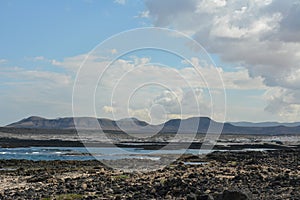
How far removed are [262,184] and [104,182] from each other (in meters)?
9.64

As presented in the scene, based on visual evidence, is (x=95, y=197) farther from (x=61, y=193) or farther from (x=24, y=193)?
(x=24, y=193)

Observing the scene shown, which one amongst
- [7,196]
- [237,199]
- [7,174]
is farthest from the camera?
[7,174]

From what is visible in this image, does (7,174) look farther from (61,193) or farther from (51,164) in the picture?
(61,193)

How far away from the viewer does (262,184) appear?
2525 cm

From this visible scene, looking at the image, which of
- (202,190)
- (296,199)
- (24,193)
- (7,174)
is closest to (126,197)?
(202,190)

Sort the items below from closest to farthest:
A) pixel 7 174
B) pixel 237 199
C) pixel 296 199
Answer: pixel 237 199, pixel 296 199, pixel 7 174

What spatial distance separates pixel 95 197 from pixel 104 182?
6.39m

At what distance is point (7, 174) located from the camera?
39.2m

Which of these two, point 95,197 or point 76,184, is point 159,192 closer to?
point 95,197

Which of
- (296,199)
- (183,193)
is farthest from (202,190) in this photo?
(296,199)

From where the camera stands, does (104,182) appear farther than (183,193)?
Yes

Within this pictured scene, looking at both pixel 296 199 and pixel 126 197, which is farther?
pixel 126 197

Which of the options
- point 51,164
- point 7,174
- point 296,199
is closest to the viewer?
point 296,199

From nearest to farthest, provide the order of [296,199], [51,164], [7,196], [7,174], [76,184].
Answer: [296,199] < [7,196] < [76,184] < [7,174] < [51,164]
